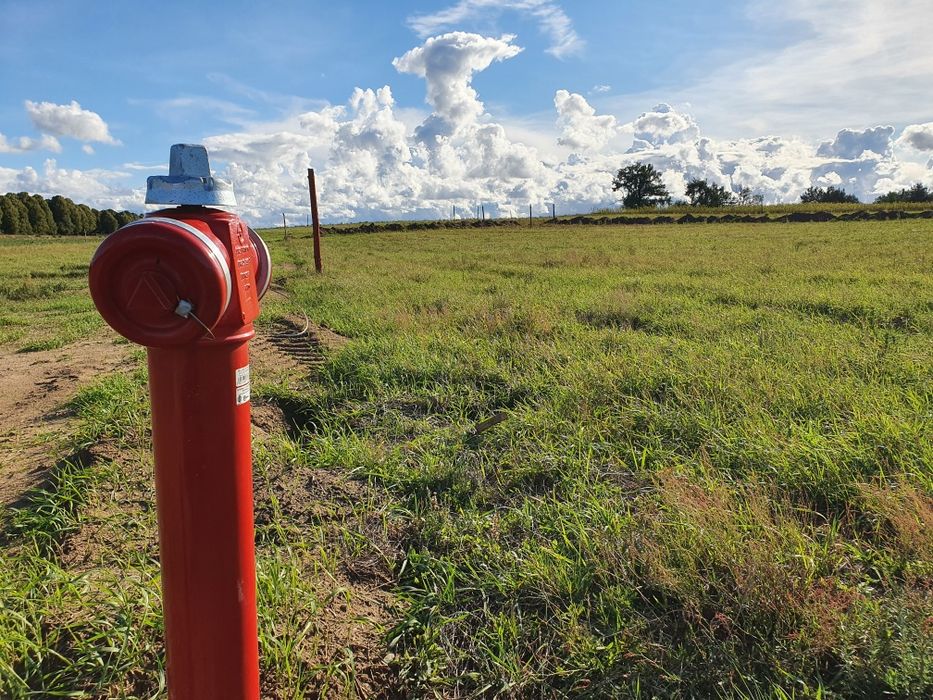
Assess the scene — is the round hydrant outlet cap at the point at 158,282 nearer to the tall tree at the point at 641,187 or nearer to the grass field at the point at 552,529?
the grass field at the point at 552,529

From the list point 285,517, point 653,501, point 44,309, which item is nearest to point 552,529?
point 653,501

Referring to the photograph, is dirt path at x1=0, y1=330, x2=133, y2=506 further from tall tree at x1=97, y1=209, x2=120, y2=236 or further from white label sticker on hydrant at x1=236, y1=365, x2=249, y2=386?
tall tree at x1=97, y1=209, x2=120, y2=236

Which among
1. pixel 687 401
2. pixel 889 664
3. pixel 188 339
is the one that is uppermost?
pixel 188 339

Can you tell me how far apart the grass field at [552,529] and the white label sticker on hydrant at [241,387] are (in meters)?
0.92

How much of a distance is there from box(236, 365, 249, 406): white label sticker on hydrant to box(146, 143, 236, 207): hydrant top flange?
0.35 m

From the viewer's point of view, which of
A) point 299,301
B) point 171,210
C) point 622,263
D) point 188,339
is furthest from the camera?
point 622,263

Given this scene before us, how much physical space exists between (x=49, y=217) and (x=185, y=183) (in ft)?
222

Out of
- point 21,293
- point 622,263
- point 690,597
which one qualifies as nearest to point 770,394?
point 690,597

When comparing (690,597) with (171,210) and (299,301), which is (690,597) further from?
(299,301)

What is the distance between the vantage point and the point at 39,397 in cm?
433

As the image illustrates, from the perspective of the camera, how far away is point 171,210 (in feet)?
4.06

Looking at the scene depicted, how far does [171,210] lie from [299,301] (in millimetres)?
7481

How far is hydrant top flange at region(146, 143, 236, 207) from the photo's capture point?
3.83ft

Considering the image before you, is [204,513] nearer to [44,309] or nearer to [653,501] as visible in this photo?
[653,501]
